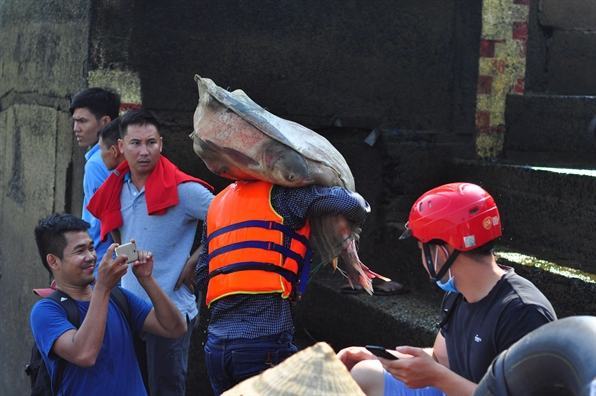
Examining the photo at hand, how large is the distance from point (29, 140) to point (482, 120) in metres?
3.49

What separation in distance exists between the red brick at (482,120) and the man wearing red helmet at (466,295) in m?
3.22

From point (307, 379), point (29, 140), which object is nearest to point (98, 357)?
point (307, 379)

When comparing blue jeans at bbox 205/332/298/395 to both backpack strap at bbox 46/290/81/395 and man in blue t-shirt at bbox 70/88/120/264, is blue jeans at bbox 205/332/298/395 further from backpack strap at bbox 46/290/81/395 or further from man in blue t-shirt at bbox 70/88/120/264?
man in blue t-shirt at bbox 70/88/120/264

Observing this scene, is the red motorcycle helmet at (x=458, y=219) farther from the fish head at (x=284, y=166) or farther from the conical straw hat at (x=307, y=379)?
the conical straw hat at (x=307, y=379)

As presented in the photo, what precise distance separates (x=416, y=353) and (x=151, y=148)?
194cm

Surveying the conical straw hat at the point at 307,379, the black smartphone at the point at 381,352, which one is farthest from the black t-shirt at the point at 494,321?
the conical straw hat at the point at 307,379

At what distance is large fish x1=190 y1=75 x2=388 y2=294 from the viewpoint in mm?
4172

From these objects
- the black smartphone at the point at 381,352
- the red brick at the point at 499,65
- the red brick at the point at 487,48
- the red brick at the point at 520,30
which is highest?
the red brick at the point at 520,30

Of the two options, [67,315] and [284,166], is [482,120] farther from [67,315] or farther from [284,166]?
[67,315]

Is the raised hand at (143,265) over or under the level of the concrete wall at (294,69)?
under

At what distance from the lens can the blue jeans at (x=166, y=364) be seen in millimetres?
4855

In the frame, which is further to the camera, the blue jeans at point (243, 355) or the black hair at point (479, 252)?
the blue jeans at point (243, 355)

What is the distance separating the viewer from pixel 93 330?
380cm

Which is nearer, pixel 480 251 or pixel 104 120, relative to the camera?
pixel 480 251
